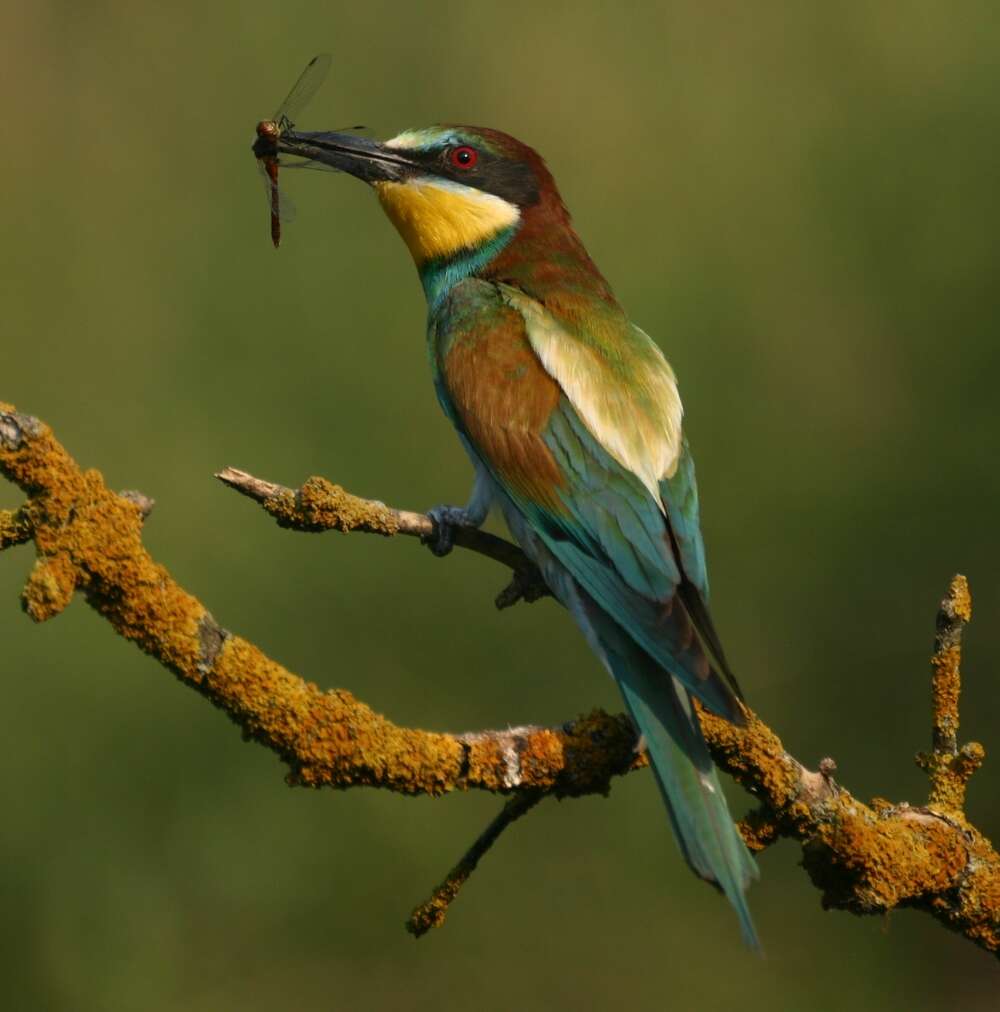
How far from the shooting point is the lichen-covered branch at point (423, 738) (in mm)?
1684

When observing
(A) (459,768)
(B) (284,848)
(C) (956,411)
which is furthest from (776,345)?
(A) (459,768)

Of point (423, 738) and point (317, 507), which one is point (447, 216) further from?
point (423, 738)

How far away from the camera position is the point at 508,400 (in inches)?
107

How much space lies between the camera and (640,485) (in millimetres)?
2555

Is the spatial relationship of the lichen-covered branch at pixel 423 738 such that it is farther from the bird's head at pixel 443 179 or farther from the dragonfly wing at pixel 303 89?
the dragonfly wing at pixel 303 89

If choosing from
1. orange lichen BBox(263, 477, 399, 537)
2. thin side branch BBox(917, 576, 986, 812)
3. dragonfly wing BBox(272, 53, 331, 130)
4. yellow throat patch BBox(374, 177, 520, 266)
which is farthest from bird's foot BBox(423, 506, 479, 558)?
dragonfly wing BBox(272, 53, 331, 130)

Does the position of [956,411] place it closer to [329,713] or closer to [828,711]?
[828,711]

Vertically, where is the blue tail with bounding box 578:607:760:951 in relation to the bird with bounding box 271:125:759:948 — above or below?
below

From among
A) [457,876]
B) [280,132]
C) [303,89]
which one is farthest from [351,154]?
[457,876]

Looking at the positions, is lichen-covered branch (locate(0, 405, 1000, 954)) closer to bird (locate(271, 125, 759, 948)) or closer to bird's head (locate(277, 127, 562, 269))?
bird (locate(271, 125, 759, 948))

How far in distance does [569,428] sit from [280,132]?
1.02m

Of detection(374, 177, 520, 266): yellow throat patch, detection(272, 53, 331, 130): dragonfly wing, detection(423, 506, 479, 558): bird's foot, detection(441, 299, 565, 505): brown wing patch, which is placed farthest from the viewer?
detection(272, 53, 331, 130): dragonfly wing

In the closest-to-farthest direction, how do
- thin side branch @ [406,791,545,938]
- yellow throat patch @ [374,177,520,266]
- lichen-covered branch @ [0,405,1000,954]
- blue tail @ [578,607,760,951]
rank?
lichen-covered branch @ [0,405,1000,954]
thin side branch @ [406,791,545,938]
blue tail @ [578,607,760,951]
yellow throat patch @ [374,177,520,266]

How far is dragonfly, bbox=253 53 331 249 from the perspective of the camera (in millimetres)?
3326
